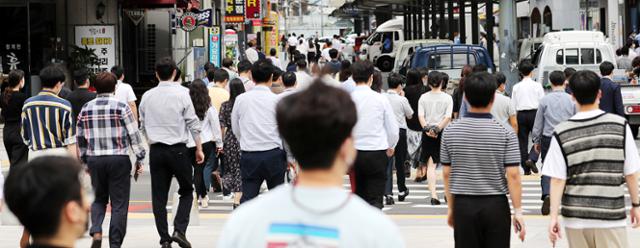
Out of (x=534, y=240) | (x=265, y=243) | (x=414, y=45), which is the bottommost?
(x=534, y=240)

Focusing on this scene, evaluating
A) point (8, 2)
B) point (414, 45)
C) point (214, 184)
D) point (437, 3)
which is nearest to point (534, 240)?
point (214, 184)

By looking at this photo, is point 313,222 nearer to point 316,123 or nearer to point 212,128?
point 316,123

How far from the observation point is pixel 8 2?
3009 cm

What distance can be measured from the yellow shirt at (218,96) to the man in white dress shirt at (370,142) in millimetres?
4783

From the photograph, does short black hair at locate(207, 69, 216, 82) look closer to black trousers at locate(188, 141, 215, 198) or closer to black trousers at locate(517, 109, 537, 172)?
black trousers at locate(188, 141, 215, 198)

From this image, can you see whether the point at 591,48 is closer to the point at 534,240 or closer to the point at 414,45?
the point at 414,45

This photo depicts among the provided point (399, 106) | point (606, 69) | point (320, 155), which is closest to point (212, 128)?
point (399, 106)

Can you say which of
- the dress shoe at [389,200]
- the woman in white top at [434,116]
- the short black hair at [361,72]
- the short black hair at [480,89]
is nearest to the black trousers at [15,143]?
the short black hair at [361,72]

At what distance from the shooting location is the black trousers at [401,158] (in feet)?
50.0

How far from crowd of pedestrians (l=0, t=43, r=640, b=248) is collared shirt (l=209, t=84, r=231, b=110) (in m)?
0.02

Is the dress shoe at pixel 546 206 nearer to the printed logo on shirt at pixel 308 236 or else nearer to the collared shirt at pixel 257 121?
the collared shirt at pixel 257 121

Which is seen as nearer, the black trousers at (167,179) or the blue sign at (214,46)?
the black trousers at (167,179)

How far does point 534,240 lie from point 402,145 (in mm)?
4362

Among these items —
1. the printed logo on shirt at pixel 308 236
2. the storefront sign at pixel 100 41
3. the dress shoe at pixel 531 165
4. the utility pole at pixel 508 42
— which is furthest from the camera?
the utility pole at pixel 508 42
